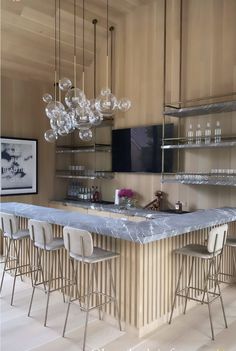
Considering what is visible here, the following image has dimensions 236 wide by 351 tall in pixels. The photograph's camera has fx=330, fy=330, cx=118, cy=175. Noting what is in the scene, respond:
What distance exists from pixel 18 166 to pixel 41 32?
2225 mm

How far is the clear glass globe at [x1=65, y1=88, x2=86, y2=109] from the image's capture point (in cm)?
383

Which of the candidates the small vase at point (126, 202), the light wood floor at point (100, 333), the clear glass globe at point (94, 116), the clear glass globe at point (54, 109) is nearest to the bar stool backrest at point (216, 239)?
the light wood floor at point (100, 333)

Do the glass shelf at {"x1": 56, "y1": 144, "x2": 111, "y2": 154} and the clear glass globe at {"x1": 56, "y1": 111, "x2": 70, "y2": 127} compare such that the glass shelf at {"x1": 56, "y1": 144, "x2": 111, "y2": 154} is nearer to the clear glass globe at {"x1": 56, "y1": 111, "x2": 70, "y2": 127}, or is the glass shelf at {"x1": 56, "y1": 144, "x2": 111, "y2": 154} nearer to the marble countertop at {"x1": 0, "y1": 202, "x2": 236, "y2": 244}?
the clear glass globe at {"x1": 56, "y1": 111, "x2": 70, "y2": 127}

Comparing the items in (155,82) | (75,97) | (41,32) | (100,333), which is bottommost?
(100,333)

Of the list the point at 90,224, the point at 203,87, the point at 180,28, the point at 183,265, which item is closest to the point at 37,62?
the point at 180,28

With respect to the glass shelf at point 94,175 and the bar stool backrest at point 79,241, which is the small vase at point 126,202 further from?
the bar stool backrest at point 79,241

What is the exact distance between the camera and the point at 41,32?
5.04 m

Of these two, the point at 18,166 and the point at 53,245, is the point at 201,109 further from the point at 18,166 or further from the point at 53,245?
the point at 18,166

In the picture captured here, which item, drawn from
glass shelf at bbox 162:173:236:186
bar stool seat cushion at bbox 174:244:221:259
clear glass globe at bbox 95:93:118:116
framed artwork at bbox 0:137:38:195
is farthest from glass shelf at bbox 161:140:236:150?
framed artwork at bbox 0:137:38:195

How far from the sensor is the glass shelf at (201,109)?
13.4 ft

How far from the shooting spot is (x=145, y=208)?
511 cm

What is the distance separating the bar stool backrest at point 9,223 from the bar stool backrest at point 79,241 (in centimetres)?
99

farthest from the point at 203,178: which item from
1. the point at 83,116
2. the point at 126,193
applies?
the point at 83,116

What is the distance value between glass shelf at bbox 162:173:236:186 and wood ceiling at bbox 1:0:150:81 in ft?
9.06
